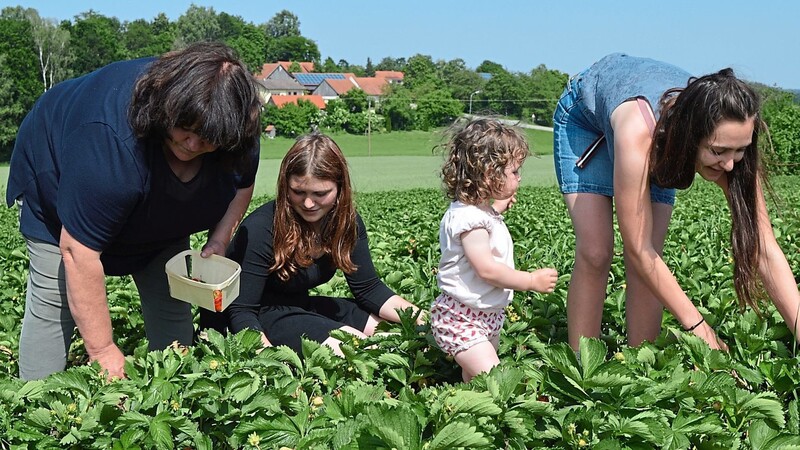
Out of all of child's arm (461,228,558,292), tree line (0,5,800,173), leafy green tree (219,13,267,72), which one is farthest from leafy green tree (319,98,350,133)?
A: child's arm (461,228,558,292)

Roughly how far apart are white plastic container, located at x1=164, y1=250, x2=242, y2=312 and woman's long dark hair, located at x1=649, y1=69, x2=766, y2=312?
61.6 inches

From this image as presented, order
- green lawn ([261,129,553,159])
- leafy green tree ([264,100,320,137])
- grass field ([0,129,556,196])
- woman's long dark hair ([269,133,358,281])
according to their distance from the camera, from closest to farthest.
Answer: woman's long dark hair ([269,133,358,281]), grass field ([0,129,556,196]), green lawn ([261,129,553,159]), leafy green tree ([264,100,320,137])

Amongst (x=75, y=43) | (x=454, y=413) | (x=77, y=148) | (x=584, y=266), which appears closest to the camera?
(x=454, y=413)

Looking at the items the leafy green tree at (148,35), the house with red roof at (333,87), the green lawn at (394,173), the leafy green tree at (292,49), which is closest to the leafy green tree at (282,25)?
the leafy green tree at (292,49)

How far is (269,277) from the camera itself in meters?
3.90

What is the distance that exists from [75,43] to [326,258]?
68689mm

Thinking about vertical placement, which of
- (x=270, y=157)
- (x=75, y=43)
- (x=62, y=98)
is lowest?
(x=270, y=157)

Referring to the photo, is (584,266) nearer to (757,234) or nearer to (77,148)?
(757,234)

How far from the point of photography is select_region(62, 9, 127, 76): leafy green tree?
211 feet

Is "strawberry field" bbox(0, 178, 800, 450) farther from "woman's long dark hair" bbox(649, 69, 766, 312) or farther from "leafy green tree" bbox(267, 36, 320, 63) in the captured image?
"leafy green tree" bbox(267, 36, 320, 63)

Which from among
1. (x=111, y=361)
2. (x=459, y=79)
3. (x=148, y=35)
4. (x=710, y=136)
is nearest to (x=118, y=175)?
(x=111, y=361)

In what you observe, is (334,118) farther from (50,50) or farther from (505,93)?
(50,50)

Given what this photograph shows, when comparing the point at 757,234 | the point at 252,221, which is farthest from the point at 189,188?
the point at 757,234

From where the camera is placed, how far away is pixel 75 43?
2603 inches
